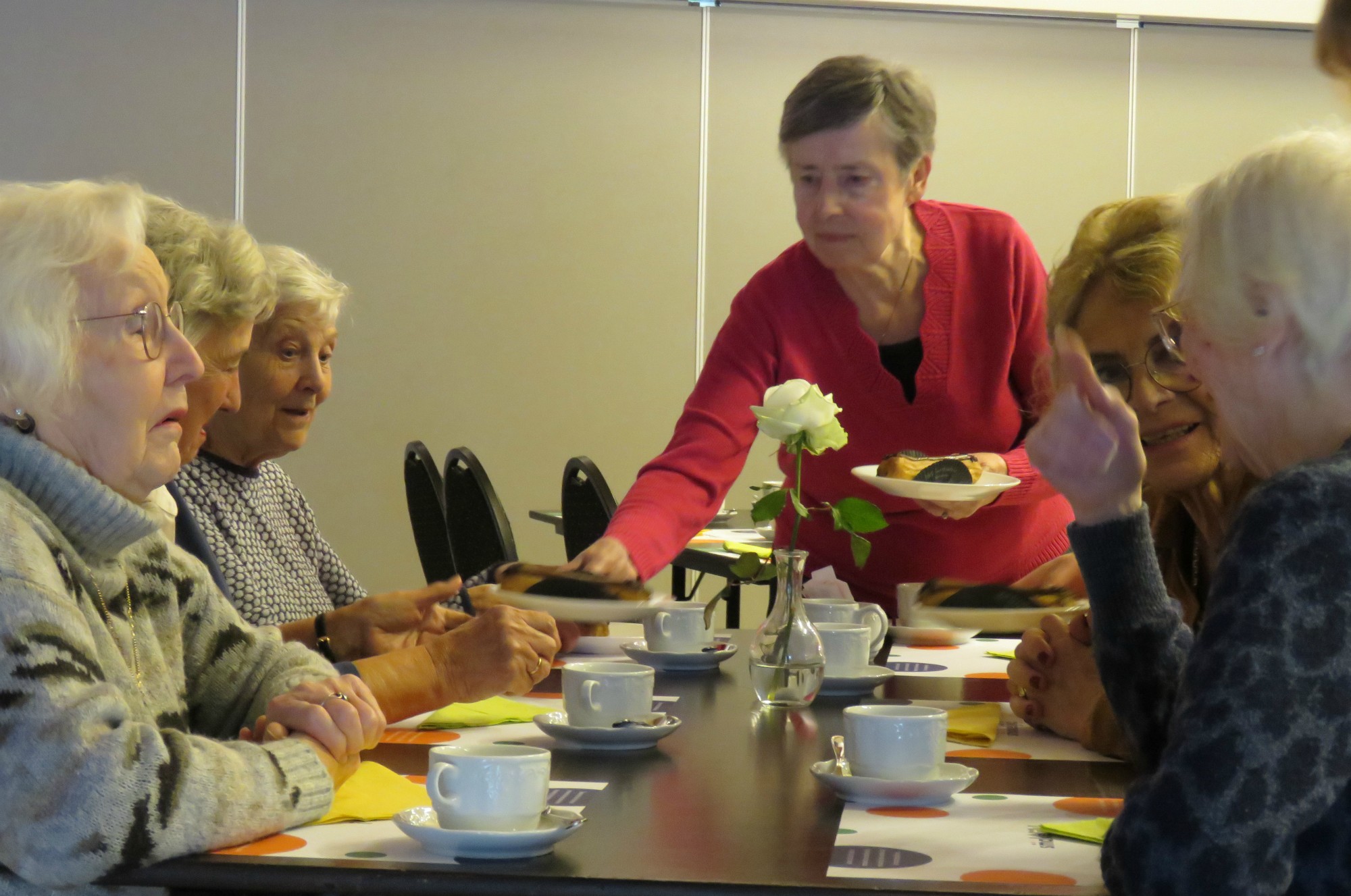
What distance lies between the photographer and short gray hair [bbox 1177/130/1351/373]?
1.02m

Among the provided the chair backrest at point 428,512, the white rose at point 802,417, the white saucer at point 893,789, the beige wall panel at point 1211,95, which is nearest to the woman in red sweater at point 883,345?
the white rose at point 802,417

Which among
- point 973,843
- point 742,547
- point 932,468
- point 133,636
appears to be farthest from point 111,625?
point 742,547

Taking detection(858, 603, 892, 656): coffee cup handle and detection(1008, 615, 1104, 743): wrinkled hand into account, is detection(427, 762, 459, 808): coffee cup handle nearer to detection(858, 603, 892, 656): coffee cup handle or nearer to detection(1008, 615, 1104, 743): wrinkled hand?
detection(1008, 615, 1104, 743): wrinkled hand

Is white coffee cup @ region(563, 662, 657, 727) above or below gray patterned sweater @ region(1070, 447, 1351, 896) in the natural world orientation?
below

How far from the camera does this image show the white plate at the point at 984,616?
151 centimetres

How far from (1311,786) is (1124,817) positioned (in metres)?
0.12

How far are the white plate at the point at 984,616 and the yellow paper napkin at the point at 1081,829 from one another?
1.12 ft

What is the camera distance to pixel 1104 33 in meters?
5.74

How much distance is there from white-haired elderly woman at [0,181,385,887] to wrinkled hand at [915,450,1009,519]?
103cm

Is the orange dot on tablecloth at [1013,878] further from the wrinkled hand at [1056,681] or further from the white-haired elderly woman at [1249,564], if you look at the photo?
the wrinkled hand at [1056,681]

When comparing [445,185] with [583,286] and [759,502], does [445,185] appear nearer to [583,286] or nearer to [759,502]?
[583,286]

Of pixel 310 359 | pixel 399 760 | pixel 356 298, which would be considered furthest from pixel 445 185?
pixel 399 760

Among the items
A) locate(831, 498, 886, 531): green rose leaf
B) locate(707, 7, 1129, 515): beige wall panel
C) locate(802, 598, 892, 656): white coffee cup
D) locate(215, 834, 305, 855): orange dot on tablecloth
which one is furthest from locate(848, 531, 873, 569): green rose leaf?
locate(707, 7, 1129, 515): beige wall panel

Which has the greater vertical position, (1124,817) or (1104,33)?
(1104,33)
